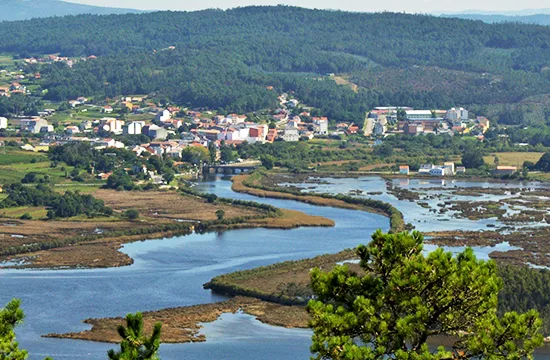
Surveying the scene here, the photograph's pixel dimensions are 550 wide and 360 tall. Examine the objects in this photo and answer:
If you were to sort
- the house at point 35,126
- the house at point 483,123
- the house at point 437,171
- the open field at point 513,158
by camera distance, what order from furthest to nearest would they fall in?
the house at point 483,123, the house at point 35,126, the open field at point 513,158, the house at point 437,171

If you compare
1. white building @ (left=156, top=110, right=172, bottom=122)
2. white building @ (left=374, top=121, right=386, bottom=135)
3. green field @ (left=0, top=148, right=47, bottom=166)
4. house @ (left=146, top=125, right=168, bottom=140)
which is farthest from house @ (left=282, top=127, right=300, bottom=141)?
green field @ (left=0, top=148, right=47, bottom=166)

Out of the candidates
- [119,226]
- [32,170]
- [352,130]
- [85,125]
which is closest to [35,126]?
[85,125]

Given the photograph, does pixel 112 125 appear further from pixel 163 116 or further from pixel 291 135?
pixel 291 135

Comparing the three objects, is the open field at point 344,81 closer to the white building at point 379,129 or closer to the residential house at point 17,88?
the white building at point 379,129

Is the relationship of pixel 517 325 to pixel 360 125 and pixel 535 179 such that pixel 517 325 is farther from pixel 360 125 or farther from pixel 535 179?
pixel 360 125

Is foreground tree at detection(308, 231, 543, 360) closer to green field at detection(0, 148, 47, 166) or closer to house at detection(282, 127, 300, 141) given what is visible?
green field at detection(0, 148, 47, 166)

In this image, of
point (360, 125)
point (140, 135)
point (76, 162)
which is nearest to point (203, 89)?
point (360, 125)

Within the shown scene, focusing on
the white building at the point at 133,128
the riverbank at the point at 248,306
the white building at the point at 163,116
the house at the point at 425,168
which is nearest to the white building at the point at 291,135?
the white building at the point at 133,128
